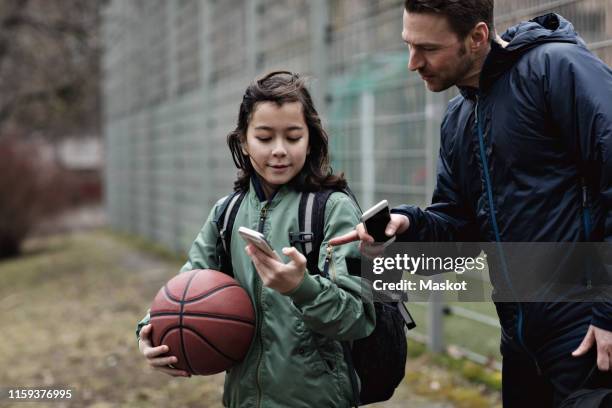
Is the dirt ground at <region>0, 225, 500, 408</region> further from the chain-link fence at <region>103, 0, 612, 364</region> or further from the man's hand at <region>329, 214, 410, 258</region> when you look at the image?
the man's hand at <region>329, 214, 410, 258</region>

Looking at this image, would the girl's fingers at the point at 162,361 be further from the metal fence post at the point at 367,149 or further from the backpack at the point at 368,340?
the metal fence post at the point at 367,149

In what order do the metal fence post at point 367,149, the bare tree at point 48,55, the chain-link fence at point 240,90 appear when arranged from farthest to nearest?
the bare tree at point 48,55 < the metal fence post at point 367,149 < the chain-link fence at point 240,90

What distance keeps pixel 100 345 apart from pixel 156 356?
17.2ft

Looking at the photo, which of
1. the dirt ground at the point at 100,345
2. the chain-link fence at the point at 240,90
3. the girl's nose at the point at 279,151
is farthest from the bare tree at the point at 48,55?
the girl's nose at the point at 279,151

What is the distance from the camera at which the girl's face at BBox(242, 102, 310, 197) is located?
2781 mm

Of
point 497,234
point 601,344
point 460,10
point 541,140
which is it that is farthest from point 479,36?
point 601,344

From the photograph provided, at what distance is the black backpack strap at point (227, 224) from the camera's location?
2.88 m

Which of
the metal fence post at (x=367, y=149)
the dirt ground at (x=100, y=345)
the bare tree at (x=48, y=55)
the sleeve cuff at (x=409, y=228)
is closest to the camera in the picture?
the sleeve cuff at (x=409, y=228)

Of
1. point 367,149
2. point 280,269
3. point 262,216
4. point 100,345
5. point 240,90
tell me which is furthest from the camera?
point 240,90

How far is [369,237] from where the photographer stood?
252cm

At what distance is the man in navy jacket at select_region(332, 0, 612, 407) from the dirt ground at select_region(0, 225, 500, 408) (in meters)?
2.69

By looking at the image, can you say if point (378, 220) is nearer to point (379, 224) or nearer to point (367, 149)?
point (379, 224)

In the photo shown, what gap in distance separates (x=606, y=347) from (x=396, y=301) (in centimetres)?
77

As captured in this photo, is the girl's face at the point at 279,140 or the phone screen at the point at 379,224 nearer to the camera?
the phone screen at the point at 379,224
